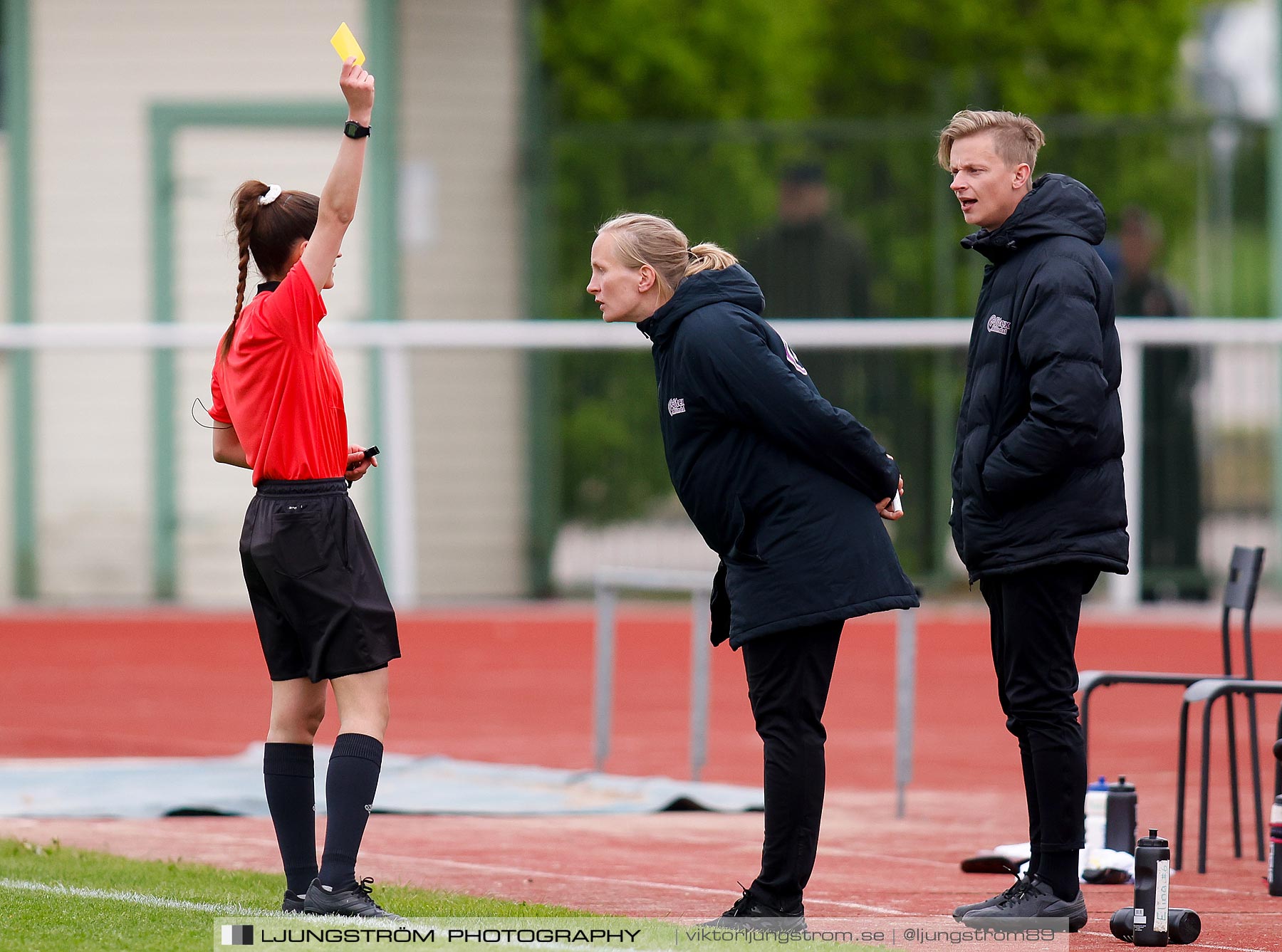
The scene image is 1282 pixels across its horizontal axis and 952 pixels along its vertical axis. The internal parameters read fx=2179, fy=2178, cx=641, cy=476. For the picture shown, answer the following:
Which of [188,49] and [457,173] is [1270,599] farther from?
[188,49]

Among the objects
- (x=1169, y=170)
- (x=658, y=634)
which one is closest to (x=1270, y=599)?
(x=1169, y=170)

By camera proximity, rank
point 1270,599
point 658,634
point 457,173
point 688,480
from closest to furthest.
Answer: point 688,480 → point 658,634 → point 1270,599 → point 457,173

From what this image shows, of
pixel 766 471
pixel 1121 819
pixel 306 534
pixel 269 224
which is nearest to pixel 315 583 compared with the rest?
pixel 306 534

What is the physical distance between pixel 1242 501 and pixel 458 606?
5476 millimetres

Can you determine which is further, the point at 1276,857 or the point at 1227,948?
the point at 1276,857

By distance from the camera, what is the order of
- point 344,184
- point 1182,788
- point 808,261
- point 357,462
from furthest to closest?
point 808,261 < point 1182,788 < point 357,462 < point 344,184

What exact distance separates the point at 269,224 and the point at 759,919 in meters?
2.07

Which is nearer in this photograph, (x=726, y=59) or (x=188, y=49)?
(x=188, y=49)

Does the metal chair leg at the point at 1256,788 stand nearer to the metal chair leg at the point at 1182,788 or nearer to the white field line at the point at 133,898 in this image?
the metal chair leg at the point at 1182,788

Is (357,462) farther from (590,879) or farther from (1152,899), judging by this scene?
(1152,899)

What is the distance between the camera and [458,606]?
15.0 meters

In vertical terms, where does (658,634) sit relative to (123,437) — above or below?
below

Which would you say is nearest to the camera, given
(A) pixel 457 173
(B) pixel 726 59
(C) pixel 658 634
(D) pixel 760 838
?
(D) pixel 760 838

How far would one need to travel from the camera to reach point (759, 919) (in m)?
5.23
